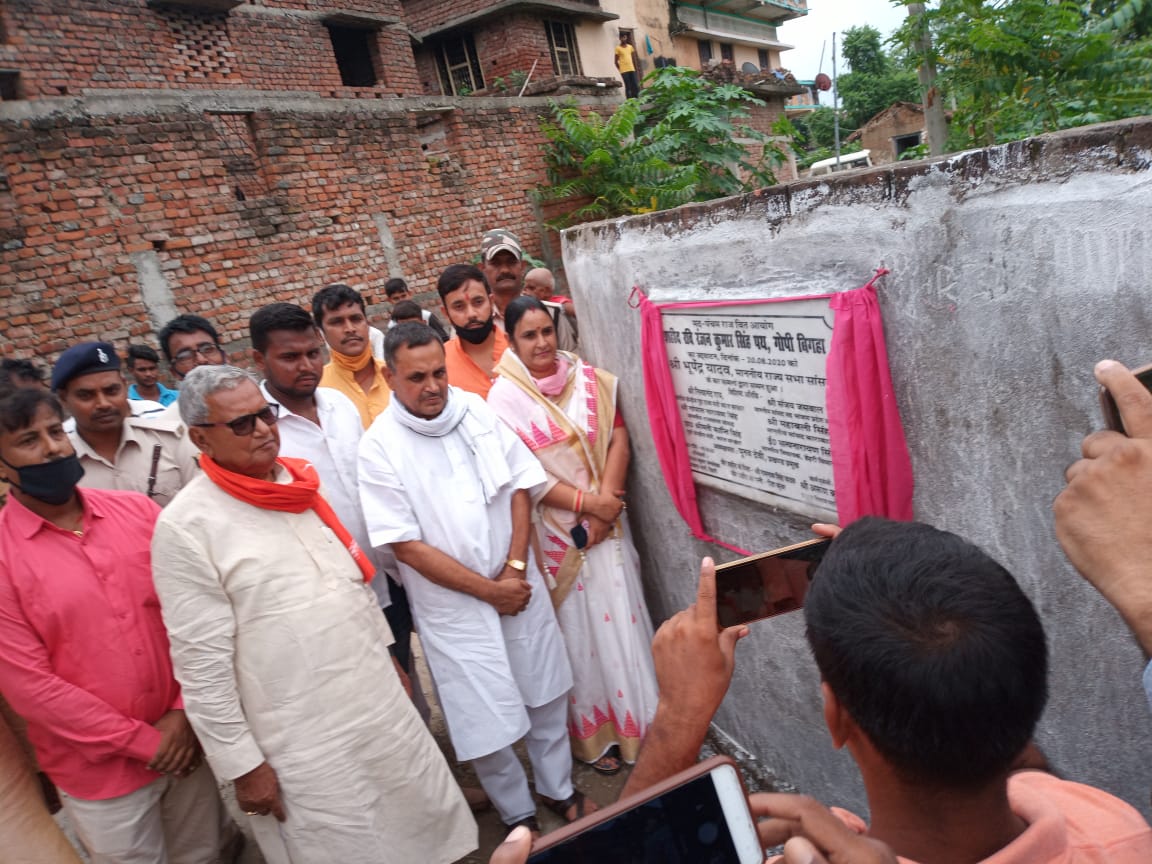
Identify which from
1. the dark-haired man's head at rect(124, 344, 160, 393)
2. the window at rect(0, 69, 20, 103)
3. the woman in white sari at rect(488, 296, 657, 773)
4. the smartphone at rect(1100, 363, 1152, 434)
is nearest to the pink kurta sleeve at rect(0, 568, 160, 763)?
the woman in white sari at rect(488, 296, 657, 773)

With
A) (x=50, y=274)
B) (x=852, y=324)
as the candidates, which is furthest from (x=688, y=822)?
(x=50, y=274)

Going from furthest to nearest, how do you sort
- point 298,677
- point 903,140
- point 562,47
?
point 903,140
point 562,47
point 298,677

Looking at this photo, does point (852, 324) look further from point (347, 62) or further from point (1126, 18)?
point (347, 62)

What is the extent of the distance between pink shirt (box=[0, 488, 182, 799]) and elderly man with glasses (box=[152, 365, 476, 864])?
0.95 feet

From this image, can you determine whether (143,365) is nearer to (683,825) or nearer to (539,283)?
(539,283)

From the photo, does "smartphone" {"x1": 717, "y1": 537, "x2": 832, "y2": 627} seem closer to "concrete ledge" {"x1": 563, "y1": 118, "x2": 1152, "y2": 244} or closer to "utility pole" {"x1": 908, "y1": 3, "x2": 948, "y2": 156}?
"concrete ledge" {"x1": 563, "y1": 118, "x2": 1152, "y2": 244}

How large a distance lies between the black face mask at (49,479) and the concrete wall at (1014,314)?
6.57 ft

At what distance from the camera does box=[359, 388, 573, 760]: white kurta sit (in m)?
2.46

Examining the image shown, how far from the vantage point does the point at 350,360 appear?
3.26m

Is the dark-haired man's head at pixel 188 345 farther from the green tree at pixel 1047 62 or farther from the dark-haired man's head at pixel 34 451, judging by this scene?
the green tree at pixel 1047 62

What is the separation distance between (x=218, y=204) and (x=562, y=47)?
35.4ft

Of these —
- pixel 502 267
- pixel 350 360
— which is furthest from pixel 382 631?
pixel 502 267

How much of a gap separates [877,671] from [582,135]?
10747 millimetres

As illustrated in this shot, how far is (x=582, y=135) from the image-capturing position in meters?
10.5
